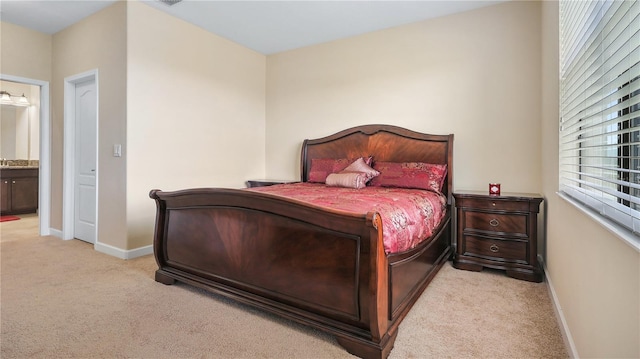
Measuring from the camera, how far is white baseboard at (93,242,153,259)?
332 centimetres

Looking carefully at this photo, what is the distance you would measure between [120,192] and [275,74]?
108 inches

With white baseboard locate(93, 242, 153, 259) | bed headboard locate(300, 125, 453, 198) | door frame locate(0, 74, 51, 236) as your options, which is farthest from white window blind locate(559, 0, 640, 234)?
door frame locate(0, 74, 51, 236)

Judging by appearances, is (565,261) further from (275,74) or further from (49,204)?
(49,204)

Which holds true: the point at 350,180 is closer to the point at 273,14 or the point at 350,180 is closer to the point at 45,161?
the point at 273,14

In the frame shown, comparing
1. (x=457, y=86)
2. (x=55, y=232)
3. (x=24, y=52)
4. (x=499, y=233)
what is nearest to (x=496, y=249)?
(x=499, y=233)

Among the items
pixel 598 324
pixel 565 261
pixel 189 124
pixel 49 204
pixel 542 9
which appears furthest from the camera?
pixel 49 204

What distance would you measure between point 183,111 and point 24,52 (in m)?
2.16

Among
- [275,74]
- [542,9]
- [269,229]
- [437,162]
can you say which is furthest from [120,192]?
[542,9]

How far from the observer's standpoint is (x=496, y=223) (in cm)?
292

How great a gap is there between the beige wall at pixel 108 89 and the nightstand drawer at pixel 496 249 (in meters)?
3.45

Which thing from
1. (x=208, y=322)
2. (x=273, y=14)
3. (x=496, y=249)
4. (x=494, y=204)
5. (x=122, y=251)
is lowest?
(x=208, y=322)

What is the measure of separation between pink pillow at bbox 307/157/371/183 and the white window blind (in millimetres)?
2174

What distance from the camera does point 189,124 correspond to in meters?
3.88

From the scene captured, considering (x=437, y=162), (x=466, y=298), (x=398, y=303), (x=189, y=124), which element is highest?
(x=189, y=124)
